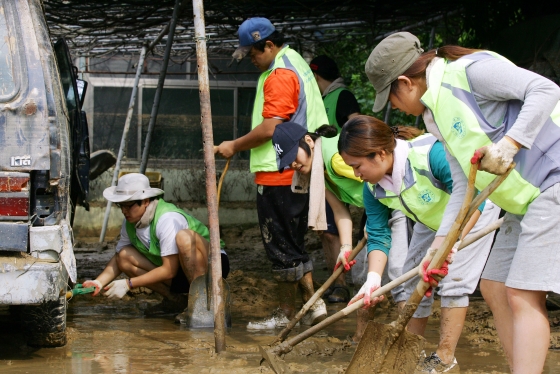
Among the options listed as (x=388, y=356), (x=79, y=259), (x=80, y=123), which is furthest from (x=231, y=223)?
(x=388, y=356)

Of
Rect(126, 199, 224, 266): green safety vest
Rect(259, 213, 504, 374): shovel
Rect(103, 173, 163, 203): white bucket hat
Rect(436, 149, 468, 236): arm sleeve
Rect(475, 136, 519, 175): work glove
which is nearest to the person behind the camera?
Rect(475, 136, 519, 175): work glove

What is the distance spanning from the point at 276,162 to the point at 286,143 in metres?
0.33

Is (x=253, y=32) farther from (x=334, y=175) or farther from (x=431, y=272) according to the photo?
(x=431, y=272)

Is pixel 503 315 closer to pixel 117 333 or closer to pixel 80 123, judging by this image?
pixel 117 333

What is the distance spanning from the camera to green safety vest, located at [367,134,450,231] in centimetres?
373

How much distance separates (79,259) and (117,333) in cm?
393

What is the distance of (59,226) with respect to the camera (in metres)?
3.95

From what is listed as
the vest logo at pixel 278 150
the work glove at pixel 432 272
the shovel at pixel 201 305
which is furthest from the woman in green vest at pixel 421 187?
the shovel at pixel 201 305

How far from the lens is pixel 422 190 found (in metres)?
3.76

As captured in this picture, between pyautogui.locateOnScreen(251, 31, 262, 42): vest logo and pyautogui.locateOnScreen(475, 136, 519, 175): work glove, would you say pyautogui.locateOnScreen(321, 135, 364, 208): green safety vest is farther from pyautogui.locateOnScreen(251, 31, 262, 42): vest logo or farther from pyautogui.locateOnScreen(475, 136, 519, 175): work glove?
pyautogui.locateOnScreen(475, 136, 519, 175): work glove

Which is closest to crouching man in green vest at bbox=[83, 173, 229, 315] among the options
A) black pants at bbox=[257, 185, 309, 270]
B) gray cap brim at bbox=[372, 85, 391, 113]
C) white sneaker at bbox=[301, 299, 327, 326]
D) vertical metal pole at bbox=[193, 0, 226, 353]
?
black pants at bbox=[257, 185, 309, 270]

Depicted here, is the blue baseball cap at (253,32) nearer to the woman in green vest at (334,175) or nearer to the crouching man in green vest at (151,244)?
the woman in green vest at (334,175)

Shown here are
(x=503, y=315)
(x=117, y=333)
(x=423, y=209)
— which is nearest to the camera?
(x=503, y=315)

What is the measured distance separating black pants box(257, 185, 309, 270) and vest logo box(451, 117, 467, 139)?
87.9 inches
